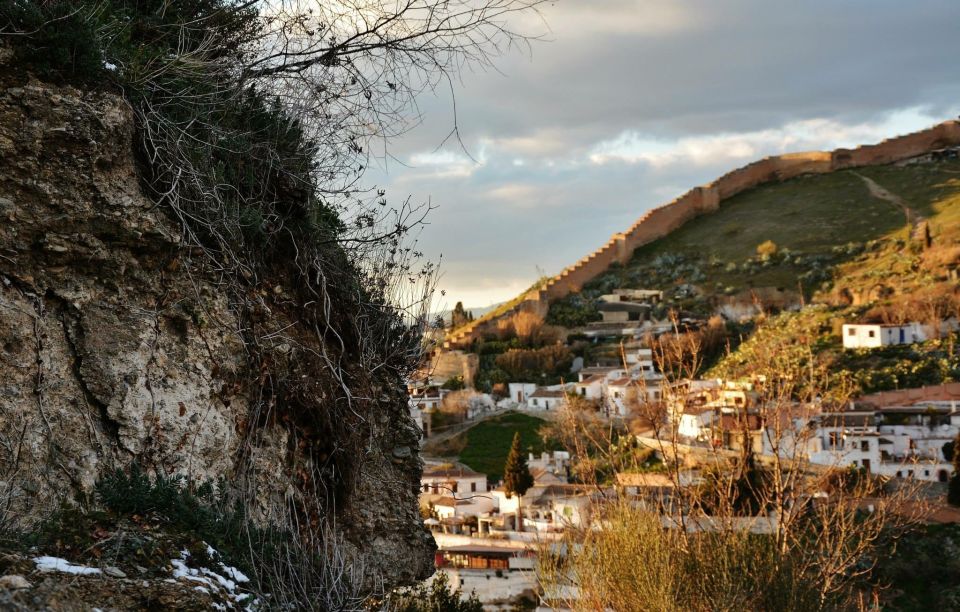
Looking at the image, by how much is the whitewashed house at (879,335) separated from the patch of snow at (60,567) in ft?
113

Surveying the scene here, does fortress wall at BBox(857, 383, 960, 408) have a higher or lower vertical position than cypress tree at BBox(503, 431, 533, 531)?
higher

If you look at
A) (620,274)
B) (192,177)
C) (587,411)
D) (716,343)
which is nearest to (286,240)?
(192,177)

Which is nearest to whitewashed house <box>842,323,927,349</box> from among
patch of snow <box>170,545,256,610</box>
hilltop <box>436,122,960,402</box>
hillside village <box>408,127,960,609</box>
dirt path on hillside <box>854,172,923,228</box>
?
hillside village <box>408,127,960,609</box>

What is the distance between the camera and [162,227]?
2777mm

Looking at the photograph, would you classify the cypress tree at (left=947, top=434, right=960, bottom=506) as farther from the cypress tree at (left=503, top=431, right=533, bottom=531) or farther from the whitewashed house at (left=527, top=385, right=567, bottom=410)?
the whitewashed house at (left=527, top=385, right=567, bottom=410)

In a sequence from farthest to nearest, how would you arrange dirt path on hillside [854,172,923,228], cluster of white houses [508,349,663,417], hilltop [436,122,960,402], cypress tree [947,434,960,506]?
dirt path on hillside [854,172,923,228], hilltop [436,122,960,402], cluster of white houses [508,349,663,417], cypress tree [947,434,960,506]

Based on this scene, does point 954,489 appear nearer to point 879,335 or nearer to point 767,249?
point 879,335

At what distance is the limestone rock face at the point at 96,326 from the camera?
8.11ft

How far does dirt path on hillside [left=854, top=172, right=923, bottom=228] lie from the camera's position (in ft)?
156

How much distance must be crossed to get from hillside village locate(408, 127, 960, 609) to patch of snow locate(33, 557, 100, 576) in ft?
25.3

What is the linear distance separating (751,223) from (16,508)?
54.5 m

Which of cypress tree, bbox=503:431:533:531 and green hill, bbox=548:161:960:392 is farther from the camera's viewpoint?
green hill, bbox=548:161:960:392

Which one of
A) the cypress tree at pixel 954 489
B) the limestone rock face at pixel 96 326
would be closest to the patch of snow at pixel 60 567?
the limestone rock face at pixel 96 326

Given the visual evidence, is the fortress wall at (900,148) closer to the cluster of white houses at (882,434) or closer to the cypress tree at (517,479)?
the cluster of white houses at (882,434)
